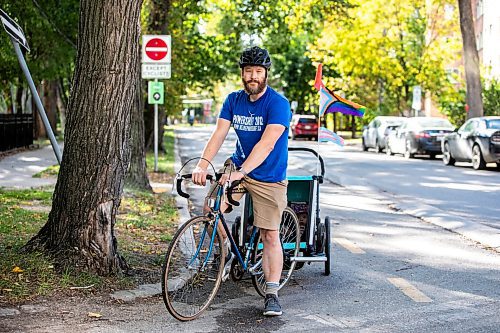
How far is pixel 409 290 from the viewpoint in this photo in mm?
7395

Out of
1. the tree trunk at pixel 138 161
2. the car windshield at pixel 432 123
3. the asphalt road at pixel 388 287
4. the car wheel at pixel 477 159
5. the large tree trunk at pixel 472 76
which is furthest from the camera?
the large tree trunk at pixel 472 76

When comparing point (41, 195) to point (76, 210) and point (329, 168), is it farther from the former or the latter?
point (329, 168)

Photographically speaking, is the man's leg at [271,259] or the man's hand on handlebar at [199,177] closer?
the man's hand on handlebar at [199,177]

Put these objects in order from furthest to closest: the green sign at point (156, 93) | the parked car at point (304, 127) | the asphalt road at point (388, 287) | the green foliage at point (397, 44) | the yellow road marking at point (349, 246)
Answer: the parked car at point (304, 127) → the green foliage at point (397, 44) → the green sign at point (156, 93) → the yellow road marking at point (349, 246) → the asphalt road at point (388, 287)

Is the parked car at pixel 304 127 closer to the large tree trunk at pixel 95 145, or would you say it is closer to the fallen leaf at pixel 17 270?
the large tree trunk at pixel 95 145

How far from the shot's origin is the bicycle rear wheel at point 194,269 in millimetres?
6113

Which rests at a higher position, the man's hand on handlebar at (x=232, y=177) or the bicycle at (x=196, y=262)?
the man's hand on handlebar at (x=232, y=177)

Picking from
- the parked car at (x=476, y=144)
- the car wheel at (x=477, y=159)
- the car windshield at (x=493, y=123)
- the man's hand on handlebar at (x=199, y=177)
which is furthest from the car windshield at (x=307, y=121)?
the man's hand on handlebar at (x=199, y=177)

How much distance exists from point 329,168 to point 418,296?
18.0m

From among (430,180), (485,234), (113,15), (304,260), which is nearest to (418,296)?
(304,260)

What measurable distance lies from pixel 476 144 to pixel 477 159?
0.45 meters

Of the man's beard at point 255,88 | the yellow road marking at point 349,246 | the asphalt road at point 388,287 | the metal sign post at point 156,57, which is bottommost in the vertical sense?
the yellow road marking at point 349,246

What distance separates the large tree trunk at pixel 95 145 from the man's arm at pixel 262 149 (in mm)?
1672

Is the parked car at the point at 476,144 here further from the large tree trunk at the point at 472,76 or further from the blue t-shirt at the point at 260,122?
the blue t-shirt at the point at 260,122
